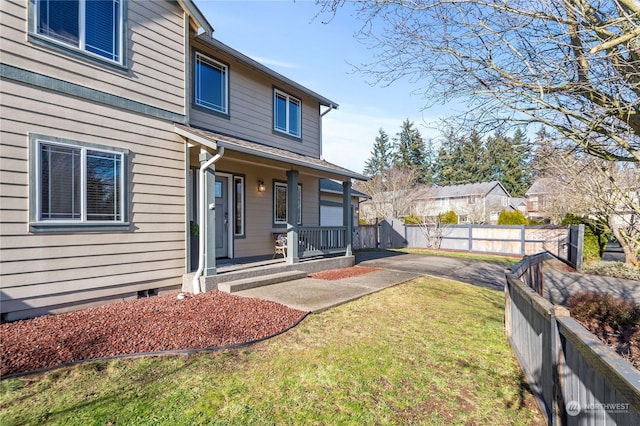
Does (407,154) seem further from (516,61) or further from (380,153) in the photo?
(516,61)

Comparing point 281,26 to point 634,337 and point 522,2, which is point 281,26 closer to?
point 522,2

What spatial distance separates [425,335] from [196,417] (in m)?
3.22

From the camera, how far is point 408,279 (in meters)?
8.60

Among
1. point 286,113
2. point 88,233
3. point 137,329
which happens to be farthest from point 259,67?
point 137,329

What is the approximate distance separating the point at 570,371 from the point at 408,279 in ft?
20.8

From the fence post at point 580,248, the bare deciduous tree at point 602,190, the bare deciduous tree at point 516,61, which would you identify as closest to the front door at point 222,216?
the bare deciduous tree at point 516,61

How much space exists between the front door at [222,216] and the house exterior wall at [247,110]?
133cm

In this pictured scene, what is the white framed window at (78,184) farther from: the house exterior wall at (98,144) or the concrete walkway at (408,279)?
the concrete walkway at (408,279)

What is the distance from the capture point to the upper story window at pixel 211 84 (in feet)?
25.7

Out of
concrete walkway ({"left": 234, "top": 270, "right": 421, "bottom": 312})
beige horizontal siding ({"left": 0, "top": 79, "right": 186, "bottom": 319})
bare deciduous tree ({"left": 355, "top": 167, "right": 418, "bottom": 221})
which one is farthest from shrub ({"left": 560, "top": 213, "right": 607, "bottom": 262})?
beige horizontal siding ({"left": 0, "top": 79, "right": 186, "bottom": 319})

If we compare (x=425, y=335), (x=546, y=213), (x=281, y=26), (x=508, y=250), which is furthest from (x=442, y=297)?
(x=546, y=213)

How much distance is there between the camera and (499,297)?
298 inches

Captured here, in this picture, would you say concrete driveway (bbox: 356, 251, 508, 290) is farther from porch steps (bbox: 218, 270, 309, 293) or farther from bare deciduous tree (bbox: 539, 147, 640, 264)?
porch steps (bbox: 218, 270, 309, 293)

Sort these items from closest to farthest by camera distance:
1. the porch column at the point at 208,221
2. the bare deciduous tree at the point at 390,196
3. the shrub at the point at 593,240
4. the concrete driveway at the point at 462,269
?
the porch column at the point at 208,221 < the concrete driveway at the point at 462,269 < the shrub at the point at 593,240 < the bare deciduous tree at the point at 390,196
